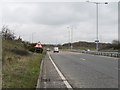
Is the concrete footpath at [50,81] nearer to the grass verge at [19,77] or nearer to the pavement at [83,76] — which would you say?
the pavement at [83,76]

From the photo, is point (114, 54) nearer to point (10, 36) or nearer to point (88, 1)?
point (88, 1)

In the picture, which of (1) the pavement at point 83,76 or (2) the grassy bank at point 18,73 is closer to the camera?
(2) the grassy bank at point 18,73

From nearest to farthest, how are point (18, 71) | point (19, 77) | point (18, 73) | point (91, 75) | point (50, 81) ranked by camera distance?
point (50, 81) → point (19, 77) → point (18, 73) → point (91, 75) → point (18, 71)

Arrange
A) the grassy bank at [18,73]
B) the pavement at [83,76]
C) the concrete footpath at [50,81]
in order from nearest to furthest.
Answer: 1. the grassy bank at [18,73]
2. the concrete footpath at [50,81]
3. the pavement at [83,76]

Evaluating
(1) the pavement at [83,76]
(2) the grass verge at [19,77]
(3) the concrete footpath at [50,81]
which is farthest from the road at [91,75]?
(2) the grass verge at [19,77]

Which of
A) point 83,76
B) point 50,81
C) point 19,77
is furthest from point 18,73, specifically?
point 83,76

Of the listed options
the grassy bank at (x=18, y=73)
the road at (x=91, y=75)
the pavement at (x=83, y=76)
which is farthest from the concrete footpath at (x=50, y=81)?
the road at (x=91, y=75)

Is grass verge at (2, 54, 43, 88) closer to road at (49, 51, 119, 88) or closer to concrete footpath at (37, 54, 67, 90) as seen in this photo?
concrete footpath at (37, 54, 67, 90)

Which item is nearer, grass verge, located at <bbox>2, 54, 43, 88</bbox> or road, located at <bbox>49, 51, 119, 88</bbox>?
grass verge, located at <bbox>2, 54, 43, 88</bbox>

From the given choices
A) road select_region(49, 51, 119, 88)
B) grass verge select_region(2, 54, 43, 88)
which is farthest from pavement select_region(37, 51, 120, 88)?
grass verge select_region(2, 54, 43, 88)

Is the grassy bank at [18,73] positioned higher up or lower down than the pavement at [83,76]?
higher up

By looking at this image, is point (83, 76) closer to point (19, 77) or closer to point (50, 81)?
point (50, 81)

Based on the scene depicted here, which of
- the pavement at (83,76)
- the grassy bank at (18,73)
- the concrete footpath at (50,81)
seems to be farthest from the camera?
the pavement at (83,76)

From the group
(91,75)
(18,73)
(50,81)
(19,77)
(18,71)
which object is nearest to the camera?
(50,81)
